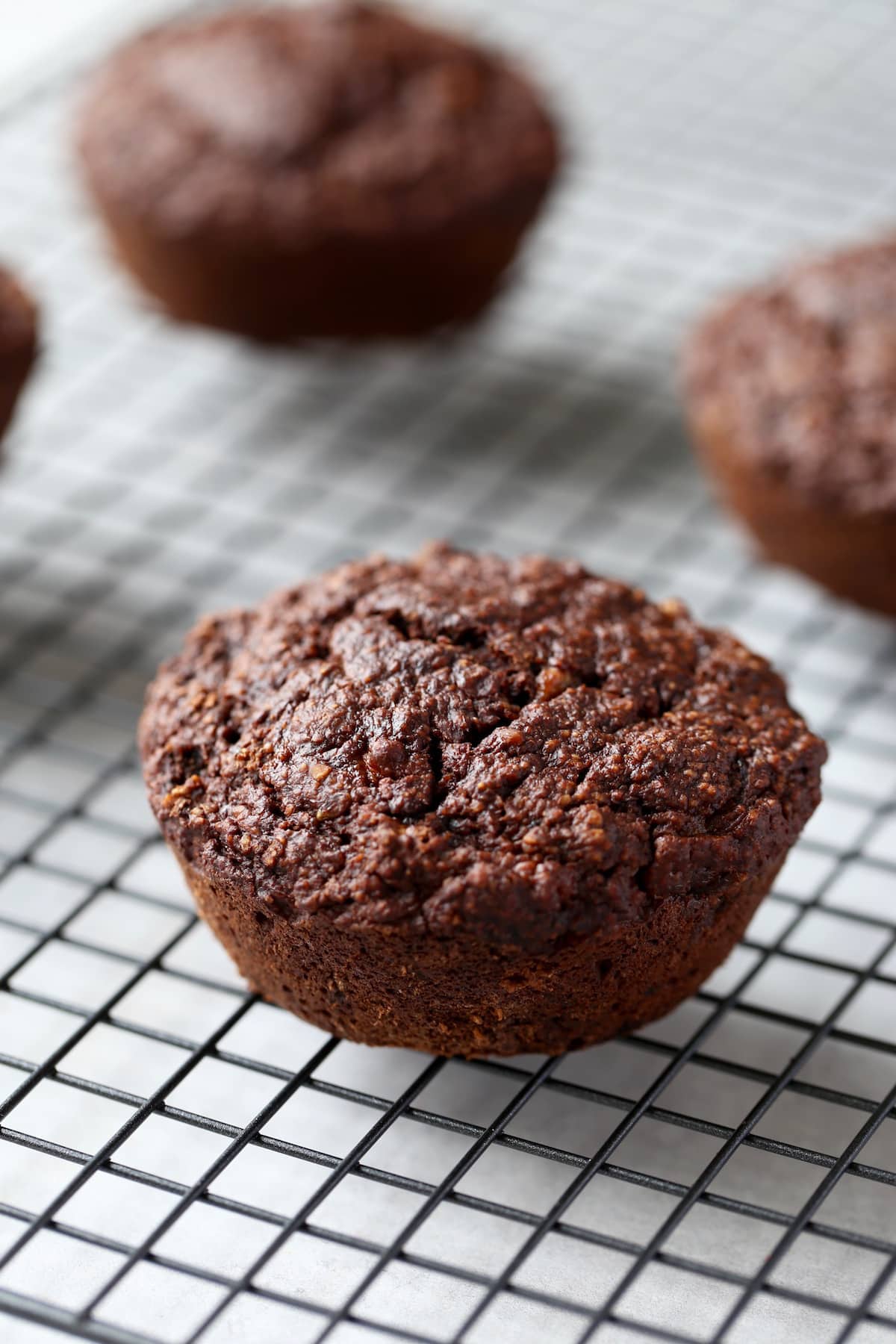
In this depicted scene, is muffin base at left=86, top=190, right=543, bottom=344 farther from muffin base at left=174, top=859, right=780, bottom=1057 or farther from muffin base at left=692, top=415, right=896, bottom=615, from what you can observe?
muffin base at left=174, top=859, right=780, bottom=1057

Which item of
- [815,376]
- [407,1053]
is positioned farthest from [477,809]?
[815,376]

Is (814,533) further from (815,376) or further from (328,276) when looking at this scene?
(328,276)

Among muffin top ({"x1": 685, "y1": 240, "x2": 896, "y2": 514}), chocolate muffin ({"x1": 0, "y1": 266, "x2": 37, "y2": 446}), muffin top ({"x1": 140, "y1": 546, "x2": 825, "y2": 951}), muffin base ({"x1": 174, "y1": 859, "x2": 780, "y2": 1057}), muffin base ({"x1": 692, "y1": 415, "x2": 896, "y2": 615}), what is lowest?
muffin base ({"x1": 692, "y1": 415, "x2": 896, "y2": 615})

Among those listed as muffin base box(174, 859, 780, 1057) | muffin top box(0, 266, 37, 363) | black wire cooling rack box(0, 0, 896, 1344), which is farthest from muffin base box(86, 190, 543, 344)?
muffin base box(174, 859, 780, 1057)

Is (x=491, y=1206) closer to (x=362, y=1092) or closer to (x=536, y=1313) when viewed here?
(x=536, y=1313)

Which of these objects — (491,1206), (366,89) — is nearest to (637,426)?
(366,89)

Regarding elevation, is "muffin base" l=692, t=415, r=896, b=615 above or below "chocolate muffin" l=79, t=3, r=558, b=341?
below

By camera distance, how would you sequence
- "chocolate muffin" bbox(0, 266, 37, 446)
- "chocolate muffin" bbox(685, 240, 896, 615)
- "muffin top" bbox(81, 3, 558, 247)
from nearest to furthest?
"chocolate muffin" bbox(685, 240, 896, 615)
"chocolate muffin" bbox(0, 266, 37, 446)
"muffin top" bbox(81, 3, 558, 247)
